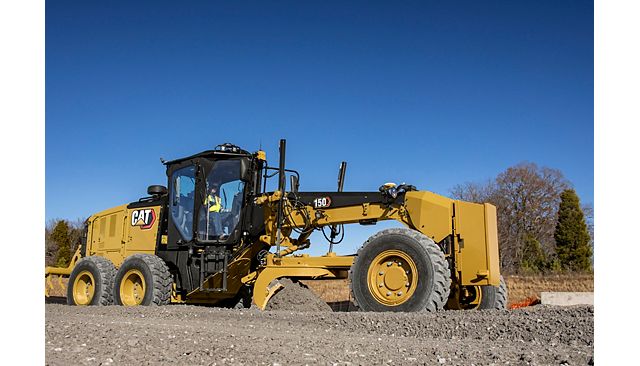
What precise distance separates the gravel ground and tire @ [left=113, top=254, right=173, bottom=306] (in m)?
2.48

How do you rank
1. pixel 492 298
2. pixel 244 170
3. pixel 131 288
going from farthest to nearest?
pixel 131 288 → pixel 244 170 → pixel 492 298

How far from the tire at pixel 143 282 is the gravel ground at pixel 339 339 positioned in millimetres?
2482

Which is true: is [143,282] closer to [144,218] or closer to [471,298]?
[144,218]

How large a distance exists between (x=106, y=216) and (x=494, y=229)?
8.12 meters

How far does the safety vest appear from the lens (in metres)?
10.3

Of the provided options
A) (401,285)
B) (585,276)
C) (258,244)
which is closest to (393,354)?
(401,285)

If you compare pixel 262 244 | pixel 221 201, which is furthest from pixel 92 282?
pixel 262 244

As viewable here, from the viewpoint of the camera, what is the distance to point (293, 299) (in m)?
9.05

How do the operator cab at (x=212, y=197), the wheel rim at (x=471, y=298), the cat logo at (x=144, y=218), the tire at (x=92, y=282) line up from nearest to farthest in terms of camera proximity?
1. the wheel rim at (x=471, y=298)
2. the operator cab at (x=212, y=197)
3. the tire at (x=92, y=282)
4. the cat logo at (x=144, y=218)

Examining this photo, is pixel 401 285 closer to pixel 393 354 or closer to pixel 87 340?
pixel 393 354

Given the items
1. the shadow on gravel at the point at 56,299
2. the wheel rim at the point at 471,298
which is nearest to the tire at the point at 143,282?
the shadow on gravel at the point at 56,299

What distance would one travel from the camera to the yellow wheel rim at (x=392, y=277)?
745cm

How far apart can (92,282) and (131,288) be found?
4.18 feet

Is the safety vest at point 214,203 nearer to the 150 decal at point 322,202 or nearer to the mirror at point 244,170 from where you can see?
the mirror at point 244,170
